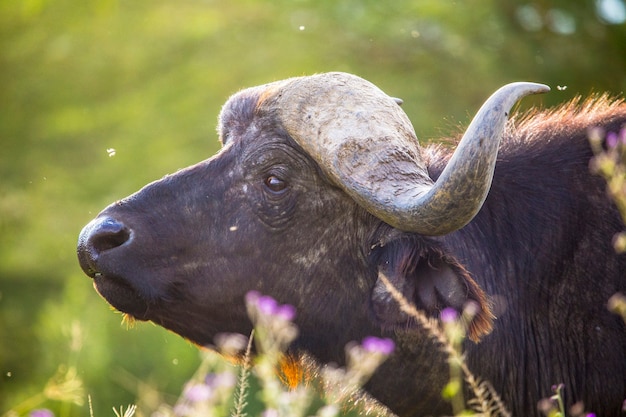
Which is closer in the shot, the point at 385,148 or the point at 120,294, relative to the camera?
the point at 385,148

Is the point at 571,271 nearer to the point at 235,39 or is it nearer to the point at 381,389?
the point at 381,389

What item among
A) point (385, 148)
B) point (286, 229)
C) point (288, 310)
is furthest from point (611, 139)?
point (288, 310)

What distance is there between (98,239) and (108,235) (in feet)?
0.20

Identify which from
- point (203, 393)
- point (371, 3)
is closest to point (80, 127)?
point (371, 3)

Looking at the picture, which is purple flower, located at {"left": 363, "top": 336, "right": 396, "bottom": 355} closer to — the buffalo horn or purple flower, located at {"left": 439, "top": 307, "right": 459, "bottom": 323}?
purple flower, located at {"left": 439, "top": 307, "right": 459, "bottom": 323}

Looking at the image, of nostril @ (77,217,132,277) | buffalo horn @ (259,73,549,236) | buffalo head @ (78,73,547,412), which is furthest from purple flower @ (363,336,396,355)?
nostril @ (77,217,132,277)

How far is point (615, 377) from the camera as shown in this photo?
5.56 meters

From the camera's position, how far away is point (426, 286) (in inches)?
218

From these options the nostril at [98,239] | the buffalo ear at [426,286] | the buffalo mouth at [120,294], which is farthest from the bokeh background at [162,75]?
the buffalo ear at [426,286]

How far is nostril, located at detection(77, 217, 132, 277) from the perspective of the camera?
223 inches

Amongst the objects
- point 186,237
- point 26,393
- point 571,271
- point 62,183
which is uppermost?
point 571,271

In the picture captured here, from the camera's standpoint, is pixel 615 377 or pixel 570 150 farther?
pixel 570 150

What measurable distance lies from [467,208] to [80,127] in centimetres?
1092

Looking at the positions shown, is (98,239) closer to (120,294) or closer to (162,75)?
(120,294)
